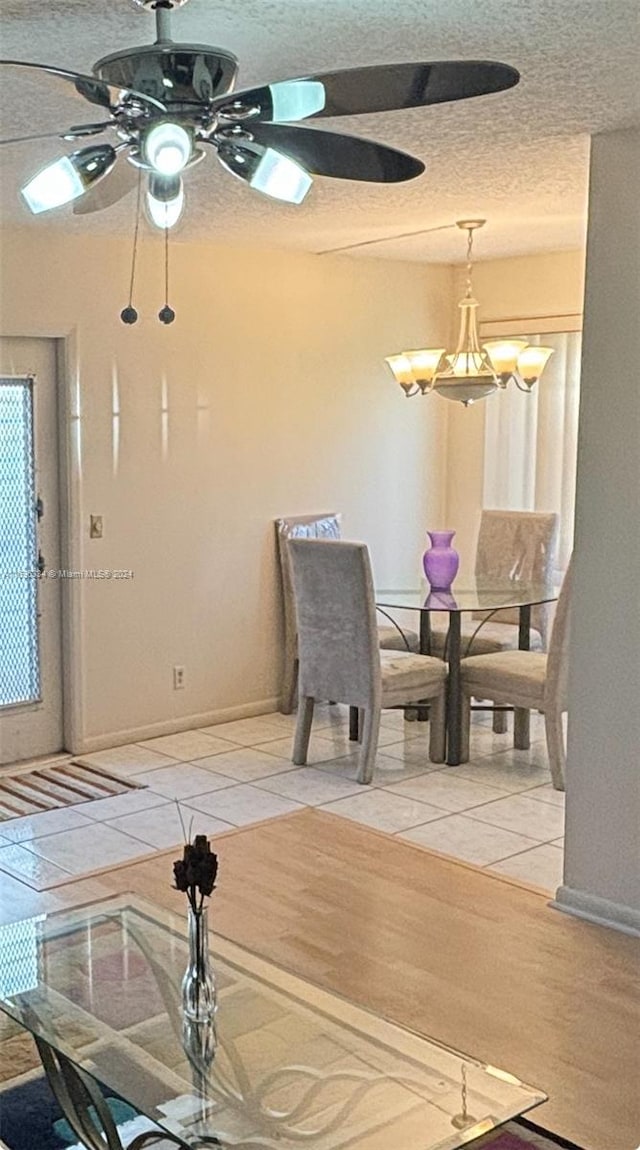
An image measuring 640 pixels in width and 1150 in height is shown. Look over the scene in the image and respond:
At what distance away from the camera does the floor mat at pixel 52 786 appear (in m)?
4.83

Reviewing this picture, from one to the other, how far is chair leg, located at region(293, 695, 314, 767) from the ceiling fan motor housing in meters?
3.45

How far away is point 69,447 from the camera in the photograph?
5422mm

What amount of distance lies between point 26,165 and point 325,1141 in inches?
122

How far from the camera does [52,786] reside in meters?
5.08

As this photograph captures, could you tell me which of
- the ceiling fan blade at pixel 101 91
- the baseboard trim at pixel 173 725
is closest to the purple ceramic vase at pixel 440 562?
the baseboard trim at pixel 173 725

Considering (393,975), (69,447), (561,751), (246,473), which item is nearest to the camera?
(393,975)

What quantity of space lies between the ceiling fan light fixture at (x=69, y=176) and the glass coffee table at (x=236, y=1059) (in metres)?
1.75

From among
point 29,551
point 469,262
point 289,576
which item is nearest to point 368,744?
point 289,576

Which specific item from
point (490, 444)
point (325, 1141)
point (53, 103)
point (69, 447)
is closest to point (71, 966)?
point (325, 1141)

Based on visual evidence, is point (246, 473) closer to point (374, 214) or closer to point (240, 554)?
point (240, 554)

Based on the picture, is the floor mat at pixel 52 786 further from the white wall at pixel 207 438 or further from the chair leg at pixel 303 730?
the chair leg at pixel 303 730

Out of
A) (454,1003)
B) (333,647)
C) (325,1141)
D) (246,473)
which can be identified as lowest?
(454,1003)

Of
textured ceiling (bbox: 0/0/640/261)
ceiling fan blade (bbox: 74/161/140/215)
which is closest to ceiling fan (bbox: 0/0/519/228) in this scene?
ceiling fan blade (bbox: 74/161/140/215)

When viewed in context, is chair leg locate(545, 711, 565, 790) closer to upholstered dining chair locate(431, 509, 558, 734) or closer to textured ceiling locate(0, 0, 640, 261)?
upholstered dining chair locate(431, 509, 558, 734)
